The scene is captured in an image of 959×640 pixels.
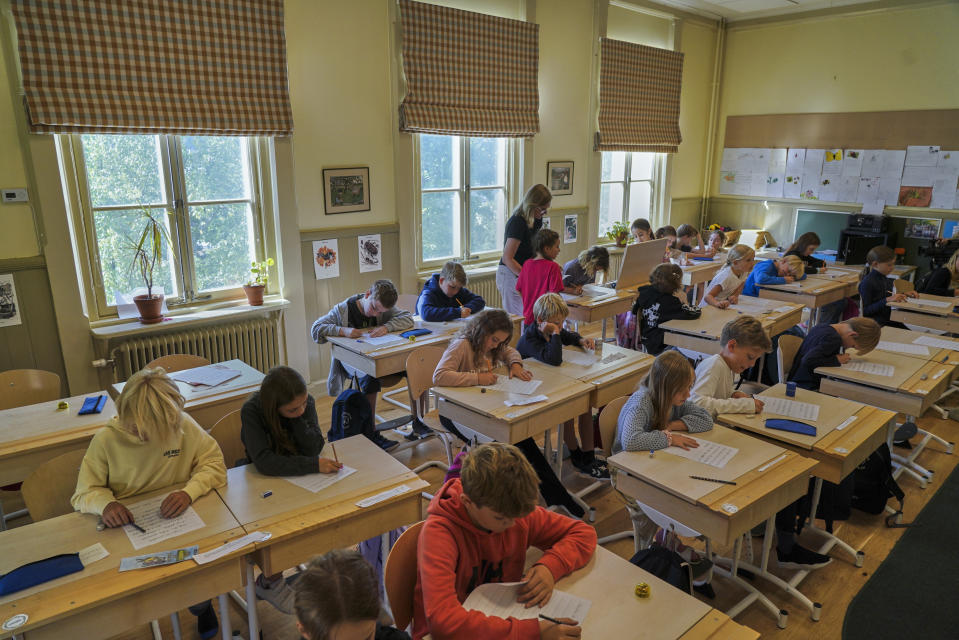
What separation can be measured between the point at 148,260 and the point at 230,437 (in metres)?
2.27

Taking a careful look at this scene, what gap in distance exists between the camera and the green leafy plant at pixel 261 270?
490 cm

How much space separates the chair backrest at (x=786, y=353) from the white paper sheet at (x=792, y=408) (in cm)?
93

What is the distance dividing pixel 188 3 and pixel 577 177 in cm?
462

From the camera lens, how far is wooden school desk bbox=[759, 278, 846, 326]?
5.69 meters

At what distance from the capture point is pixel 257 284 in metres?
4.86

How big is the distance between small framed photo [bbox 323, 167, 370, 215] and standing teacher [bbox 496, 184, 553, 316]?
130 centimetres

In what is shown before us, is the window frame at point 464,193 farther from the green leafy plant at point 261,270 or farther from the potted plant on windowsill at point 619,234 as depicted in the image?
the potted plant on windowsill at point 619,234

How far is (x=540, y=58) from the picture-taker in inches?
262

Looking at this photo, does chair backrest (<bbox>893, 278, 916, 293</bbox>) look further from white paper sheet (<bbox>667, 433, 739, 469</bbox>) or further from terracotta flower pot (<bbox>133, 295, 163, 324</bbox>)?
terracotta flower pot (<bbox>133, 295, 163, 324</bbox>)

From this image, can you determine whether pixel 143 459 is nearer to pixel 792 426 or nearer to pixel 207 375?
pixel 207 375

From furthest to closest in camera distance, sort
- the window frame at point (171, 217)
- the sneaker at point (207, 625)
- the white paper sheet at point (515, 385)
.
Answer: the window frame at point (171, 217), the white paper sheet at point (515, 385), the sneaker at point (207, 625)

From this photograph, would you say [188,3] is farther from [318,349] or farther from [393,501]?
[393,501]

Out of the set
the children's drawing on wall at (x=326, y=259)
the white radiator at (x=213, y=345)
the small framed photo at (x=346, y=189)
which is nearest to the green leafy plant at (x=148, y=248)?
the white radiator at (x=213, y=345)

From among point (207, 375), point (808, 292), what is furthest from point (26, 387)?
point (808, 292)
